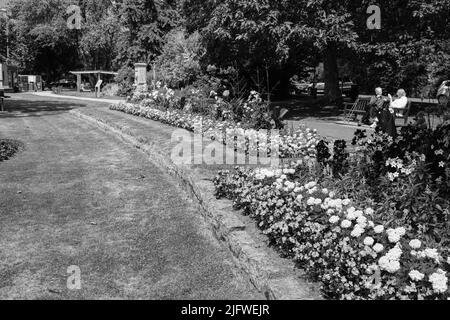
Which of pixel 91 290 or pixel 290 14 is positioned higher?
pixel 290 14

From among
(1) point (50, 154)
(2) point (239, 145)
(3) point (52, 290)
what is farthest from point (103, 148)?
(3) point (52, 290)

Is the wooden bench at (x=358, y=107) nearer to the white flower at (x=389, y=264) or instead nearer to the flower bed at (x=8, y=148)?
the flower bed at (x=8, y=148)

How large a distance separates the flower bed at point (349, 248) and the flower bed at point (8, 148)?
652 centimetres

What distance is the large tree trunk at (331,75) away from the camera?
68.9 feet

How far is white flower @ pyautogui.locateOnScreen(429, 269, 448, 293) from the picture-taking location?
9.23 ft

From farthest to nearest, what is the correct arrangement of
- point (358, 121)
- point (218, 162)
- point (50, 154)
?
point (358, 121) < point (50, 154) < point (218, 162)

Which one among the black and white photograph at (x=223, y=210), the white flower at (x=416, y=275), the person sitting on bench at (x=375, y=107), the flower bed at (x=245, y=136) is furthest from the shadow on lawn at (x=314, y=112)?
the white flower at (x=416, y=275)

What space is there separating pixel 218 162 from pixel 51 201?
2431 millimetres

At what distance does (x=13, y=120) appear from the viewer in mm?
17094

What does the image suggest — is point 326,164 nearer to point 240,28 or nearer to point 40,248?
point 40,248

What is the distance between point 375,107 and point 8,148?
787cm

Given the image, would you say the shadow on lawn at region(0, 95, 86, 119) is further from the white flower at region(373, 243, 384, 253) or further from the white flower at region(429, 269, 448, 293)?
the white flower at region(429, 269, 448, 293)

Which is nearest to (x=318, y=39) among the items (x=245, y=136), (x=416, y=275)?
(x=245, y=136)
